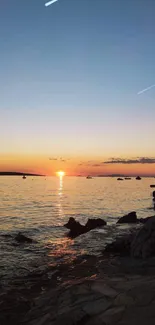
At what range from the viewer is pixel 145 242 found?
16.6 m

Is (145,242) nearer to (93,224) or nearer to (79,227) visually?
(79,227)

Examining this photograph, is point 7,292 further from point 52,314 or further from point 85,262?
point 85,262

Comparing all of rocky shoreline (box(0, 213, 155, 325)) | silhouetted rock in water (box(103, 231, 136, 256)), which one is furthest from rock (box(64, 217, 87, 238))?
rocky shoreline (box(0, 213, 155, 325))

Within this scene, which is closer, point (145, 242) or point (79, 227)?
point (145, 242)

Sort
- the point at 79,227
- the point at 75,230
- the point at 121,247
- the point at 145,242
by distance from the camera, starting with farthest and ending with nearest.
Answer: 1. the point at 79,227
2. the point at 75,230
3. the point at 121,247
4. the point at 145,242

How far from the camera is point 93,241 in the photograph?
24047mm

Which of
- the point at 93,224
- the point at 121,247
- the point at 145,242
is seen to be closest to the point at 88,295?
the point at 145,242

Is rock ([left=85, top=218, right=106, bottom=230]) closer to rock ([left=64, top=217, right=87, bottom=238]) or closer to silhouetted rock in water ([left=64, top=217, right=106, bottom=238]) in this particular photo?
silhouetted rock in water ([left=64, top=217, right=106, bottom=238])

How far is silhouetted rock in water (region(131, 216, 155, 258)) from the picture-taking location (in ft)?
52.3

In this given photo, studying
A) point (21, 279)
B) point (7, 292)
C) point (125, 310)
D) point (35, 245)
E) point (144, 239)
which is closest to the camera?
point (125, 310)

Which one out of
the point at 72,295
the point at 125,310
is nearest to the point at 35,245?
the point at 72,295

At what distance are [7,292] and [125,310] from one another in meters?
6.55

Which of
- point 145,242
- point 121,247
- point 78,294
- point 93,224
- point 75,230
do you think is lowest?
point 75,230

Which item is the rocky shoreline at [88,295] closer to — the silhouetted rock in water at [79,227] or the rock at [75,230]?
the rock at [75,230]
